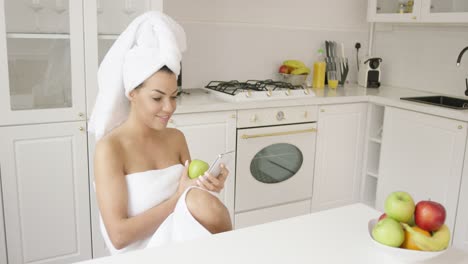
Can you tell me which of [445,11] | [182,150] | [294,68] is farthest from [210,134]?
[445,11]

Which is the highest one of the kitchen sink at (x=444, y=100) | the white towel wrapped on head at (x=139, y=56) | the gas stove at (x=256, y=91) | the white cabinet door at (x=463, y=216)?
the white towel wrapped on head at (x=139, y=56)

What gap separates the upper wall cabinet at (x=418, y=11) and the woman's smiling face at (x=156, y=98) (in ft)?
7.09

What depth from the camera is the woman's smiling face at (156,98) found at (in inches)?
57.6

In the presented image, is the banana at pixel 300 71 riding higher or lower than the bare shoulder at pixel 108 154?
higher

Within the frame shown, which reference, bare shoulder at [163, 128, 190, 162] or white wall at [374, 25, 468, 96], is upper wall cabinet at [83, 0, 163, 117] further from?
white wall at [374, 25, 468, 96]

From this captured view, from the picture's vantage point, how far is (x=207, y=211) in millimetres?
1258

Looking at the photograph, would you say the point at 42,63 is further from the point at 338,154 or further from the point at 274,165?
the point at 338,154

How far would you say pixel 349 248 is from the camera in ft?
3.84

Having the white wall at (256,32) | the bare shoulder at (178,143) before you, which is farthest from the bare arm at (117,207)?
the white wall at (256,32)

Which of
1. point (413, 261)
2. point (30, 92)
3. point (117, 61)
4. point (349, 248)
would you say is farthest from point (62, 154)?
point (413, 261)

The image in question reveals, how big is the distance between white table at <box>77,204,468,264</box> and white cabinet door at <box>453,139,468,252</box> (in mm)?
1592

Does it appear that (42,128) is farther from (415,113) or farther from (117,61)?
(415,113)

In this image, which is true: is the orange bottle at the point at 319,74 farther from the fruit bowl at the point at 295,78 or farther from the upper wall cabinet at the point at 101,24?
the upper wall cabinet at the point at 101,24

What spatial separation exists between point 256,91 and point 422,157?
1099mm
